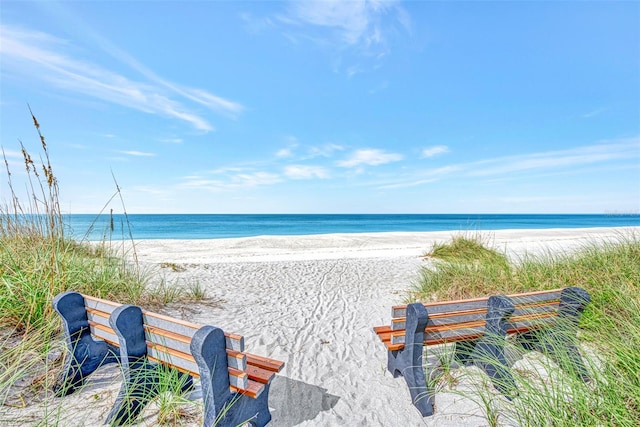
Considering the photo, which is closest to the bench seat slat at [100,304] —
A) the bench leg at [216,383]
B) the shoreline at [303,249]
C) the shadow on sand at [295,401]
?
the bench leg at [216,383]

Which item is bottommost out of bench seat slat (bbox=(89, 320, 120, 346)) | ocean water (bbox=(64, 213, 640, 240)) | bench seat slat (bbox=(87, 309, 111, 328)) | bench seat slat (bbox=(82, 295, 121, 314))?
ocean water (bbox=(64, 213, 640, 240))

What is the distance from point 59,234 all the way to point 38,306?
0.86m

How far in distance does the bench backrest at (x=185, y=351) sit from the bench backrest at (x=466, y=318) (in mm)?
1184

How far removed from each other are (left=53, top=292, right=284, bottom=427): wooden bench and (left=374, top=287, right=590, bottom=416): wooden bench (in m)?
1.19

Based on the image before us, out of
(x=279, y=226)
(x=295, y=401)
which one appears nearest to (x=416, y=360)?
(x=295, y=401)

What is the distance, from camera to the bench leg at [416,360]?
2581 millimetres

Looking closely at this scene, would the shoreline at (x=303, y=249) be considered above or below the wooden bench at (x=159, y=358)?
below

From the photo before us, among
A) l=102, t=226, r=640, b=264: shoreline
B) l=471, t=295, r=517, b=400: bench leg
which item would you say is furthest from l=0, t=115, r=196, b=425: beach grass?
l=102, t=226, r=640, b=264: shoreline

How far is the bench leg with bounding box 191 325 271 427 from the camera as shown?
1852mm

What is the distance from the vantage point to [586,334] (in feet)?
8.32

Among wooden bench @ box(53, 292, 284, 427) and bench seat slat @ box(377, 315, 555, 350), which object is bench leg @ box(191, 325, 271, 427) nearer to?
wooden bench @ box(53, 292, 284, 427)

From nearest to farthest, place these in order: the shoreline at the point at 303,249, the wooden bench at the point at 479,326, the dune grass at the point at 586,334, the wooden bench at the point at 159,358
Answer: the dune grass at the point at 586,334
the wooden bench at the point at 159,358
the wooden bench at the point at 479,326
the shoreline at the point at 303,249

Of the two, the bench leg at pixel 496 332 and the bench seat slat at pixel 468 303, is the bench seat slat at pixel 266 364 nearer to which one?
the bench seat slat at pixel 468 303

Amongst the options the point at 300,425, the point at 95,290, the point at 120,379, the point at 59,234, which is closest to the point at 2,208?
the point at 59,234
